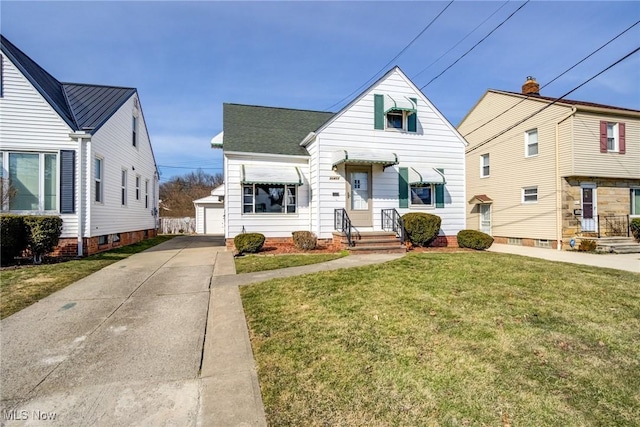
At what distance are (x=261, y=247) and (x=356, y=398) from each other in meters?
9.18

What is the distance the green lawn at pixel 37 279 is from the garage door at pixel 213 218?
1898 cm

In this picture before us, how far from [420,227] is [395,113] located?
4852 millimetres

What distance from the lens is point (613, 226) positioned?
16344 millimetres

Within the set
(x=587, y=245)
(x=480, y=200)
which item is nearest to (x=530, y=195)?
(x=480, y=200)

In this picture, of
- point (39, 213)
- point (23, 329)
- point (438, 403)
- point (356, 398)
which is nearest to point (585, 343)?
point (438, 403)

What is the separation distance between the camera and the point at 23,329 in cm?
462

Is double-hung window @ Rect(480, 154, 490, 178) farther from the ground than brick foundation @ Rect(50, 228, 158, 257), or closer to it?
farther from the ground

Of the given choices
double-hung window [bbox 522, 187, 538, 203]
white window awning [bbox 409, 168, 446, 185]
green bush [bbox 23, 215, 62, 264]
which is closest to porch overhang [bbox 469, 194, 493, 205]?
double-hung window [bbox 522, 187, 538, 203]

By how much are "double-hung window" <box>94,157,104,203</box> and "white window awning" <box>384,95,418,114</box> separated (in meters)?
11.0

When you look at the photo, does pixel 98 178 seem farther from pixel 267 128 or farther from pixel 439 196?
pixel 439 196

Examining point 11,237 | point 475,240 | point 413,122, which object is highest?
point 413,122

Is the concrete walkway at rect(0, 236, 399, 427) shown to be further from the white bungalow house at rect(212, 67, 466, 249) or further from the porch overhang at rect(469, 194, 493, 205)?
the porch overhang at rect(469, 194, 493, 205)

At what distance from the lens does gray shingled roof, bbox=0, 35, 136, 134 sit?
417 inches

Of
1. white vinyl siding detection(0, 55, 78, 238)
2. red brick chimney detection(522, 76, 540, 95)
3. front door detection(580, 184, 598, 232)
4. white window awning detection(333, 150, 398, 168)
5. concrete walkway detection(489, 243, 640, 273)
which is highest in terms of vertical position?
red brick chimney detection(522, 76, 540, 95)
